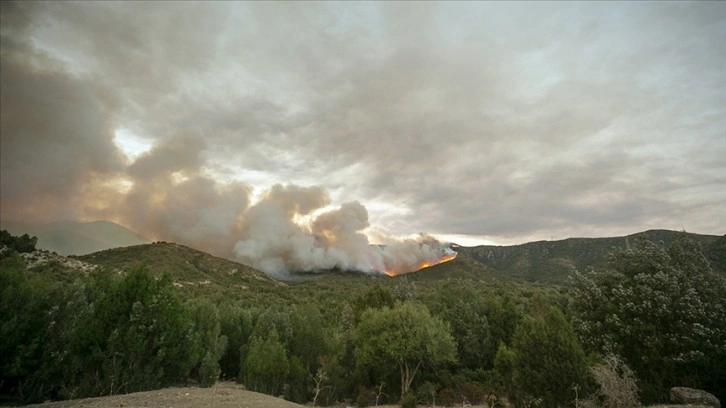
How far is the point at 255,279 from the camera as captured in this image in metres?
162

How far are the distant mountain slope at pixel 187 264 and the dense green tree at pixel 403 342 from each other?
283 ft

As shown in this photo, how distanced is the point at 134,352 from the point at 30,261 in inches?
3139

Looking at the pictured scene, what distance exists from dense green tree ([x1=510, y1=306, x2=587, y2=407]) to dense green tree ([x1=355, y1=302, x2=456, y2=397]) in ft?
47.2

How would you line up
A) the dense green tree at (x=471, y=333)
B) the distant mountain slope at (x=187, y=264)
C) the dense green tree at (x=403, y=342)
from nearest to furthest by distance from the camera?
the dense green tree at (x=403, y=342) → the dense green tree at (x=471, y=333) → the distant mountain slope at (x=187, y=264)

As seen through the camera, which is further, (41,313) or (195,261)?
(195,261)

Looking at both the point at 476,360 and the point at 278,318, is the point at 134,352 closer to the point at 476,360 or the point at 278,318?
the point at 278,318

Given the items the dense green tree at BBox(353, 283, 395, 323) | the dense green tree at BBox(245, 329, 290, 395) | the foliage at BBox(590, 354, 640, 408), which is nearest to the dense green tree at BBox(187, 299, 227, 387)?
the dense green tree at BBox(245, 329, 290, 395)

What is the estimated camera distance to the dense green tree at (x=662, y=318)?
63.6 ft

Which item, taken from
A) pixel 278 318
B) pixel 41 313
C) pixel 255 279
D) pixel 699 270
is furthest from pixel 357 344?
pixel 255 279

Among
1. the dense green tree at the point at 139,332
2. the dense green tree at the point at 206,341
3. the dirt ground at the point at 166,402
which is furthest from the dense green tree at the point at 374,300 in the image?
the dirt ground at the point at 166,402

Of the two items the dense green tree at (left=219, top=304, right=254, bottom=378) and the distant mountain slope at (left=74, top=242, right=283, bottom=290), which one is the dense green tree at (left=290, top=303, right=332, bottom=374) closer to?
the dense green tree at (left=219, top=304, right=254, bottom=378)

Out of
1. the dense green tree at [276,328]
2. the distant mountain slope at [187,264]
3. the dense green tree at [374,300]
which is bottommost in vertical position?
the dense green tree at [276,328]

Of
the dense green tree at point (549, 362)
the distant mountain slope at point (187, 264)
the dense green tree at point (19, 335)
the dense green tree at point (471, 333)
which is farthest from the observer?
the distant mountain slope at point (187, 264)

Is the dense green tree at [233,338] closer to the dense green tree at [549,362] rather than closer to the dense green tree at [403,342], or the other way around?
the dense green tree at [403,342]
